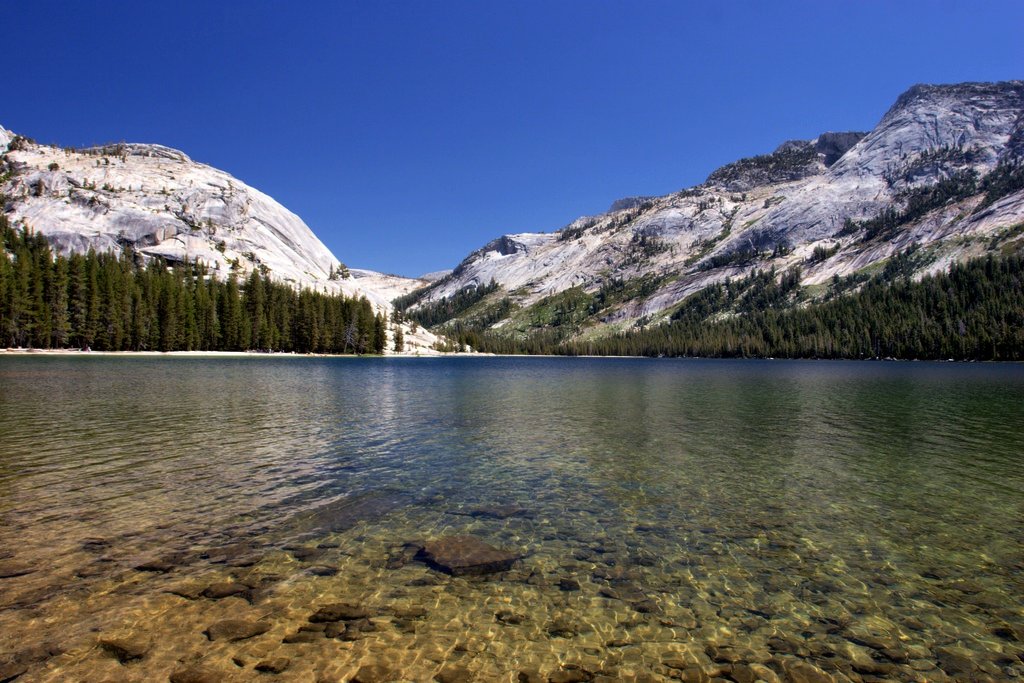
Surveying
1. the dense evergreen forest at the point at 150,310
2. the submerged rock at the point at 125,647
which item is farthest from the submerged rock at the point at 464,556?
the dense evergreen forest at the point at 150,310

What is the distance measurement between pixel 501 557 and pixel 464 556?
1.01m

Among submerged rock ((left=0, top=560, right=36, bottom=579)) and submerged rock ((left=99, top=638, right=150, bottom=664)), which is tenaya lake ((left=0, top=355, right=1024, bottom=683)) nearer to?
submerged rock ((left=99, top=638, right=150, bottom=664))

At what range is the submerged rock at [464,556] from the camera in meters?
12.7

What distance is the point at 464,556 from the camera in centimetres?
1337

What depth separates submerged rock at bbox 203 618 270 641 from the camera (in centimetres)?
942

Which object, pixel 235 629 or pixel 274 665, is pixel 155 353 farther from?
pixel 274 665

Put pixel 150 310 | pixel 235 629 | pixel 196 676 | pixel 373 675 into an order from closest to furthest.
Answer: pixel 196 676 < pixel 373 675 < pixel 235 629 < pixel 150 310

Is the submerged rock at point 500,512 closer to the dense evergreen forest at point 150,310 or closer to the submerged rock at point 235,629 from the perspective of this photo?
the submerged rock at point 235,629

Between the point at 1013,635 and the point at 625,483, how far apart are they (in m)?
12.2

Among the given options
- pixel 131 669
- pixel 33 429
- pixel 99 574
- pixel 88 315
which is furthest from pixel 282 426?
pixel 88 315

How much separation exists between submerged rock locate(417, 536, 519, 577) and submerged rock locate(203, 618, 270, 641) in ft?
13.8

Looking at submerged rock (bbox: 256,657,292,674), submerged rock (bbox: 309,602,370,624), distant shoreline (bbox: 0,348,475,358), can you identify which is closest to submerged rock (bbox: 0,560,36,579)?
submerged rock (bbox: 309,602,370,624)

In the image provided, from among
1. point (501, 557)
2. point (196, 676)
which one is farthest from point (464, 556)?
point (196, 676)

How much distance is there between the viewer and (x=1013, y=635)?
10008 millimetres
